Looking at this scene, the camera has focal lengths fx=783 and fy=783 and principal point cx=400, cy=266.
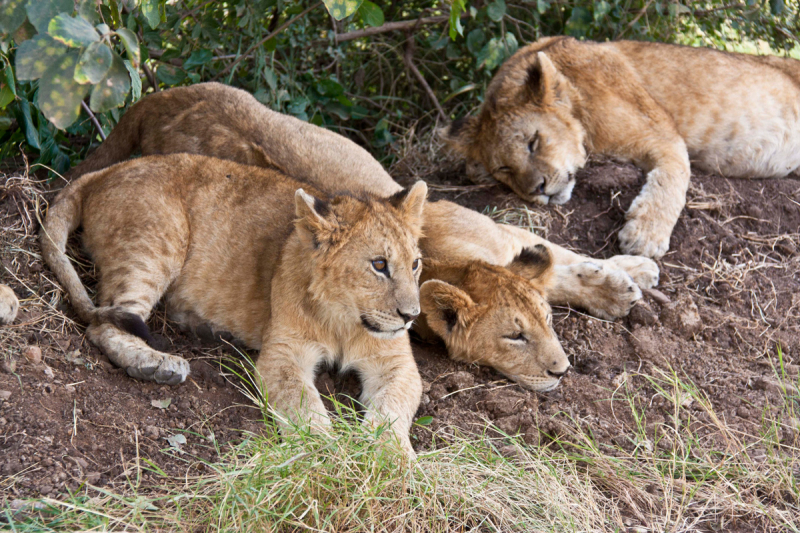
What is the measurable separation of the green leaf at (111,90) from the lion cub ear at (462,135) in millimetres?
3793

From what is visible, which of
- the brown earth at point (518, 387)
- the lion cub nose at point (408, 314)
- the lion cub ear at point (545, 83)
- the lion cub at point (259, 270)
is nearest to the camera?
the brown earth at point (518, 387)

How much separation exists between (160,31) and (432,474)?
167 inches

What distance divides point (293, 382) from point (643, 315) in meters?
2.17

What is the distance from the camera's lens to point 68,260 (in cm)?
412

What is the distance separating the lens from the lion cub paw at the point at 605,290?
4.63m

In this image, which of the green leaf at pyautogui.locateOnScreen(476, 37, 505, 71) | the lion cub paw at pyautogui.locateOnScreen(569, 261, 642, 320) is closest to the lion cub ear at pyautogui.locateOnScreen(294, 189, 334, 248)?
the lion cub paw at pyautogui.locateOnScreen(569, 261, 642, 320)

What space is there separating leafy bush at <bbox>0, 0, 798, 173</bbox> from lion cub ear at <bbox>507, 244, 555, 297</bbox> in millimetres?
1634

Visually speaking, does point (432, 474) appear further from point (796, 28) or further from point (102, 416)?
point (796, 28)

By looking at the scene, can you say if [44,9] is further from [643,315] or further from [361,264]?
[643,315]

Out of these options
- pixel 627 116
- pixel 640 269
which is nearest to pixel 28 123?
pixel 640 269

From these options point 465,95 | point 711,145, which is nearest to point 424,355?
Answer: point 711,145

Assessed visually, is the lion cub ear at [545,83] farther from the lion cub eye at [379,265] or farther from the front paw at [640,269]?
the lion cub eye at [379,265]

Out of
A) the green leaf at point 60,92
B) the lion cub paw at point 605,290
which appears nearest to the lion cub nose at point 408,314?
the lion cub paw at point 605,290

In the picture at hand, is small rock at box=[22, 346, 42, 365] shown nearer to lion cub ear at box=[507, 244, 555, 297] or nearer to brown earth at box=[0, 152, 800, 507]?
brown earth at box=[0, 152, 800, 507]
